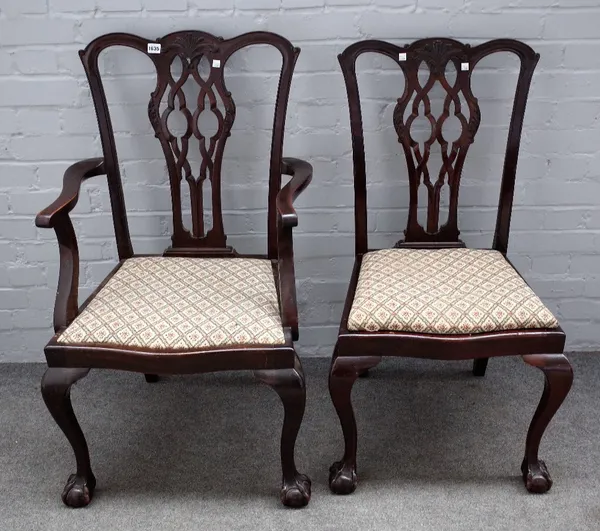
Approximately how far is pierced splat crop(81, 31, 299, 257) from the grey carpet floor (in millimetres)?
480

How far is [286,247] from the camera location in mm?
1719

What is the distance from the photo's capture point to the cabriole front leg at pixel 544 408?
1729 millimetres

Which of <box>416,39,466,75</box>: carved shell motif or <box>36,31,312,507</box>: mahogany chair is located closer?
<box>36,31,312,507</box>: mahogany chair

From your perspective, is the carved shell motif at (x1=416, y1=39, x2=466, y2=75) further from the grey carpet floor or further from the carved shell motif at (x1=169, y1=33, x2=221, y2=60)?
the grey carpet floor

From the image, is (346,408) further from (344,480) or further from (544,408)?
(544,408)

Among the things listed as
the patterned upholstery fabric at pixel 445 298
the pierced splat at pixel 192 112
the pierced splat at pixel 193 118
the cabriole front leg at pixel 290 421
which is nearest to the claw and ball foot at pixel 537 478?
the patterned upholstery fabric at pixel 445 298

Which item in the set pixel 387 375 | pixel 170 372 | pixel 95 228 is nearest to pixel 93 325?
pixel 170 372

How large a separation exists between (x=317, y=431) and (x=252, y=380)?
0.33 metres

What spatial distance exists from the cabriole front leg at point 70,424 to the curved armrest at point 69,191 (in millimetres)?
327

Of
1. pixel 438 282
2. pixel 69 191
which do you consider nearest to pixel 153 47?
pixel 69 191

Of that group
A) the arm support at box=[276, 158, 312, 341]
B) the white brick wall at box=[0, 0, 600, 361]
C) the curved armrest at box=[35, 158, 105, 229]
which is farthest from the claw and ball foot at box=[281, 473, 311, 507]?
the curved armrest at box=[35, 158, 105, 229]

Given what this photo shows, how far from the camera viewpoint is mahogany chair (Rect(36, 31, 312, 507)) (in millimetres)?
1671

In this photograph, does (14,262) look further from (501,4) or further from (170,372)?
(501,4)

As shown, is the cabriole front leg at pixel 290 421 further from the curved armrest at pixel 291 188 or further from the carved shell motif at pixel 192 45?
the carved shell motif at pixel 192 45
